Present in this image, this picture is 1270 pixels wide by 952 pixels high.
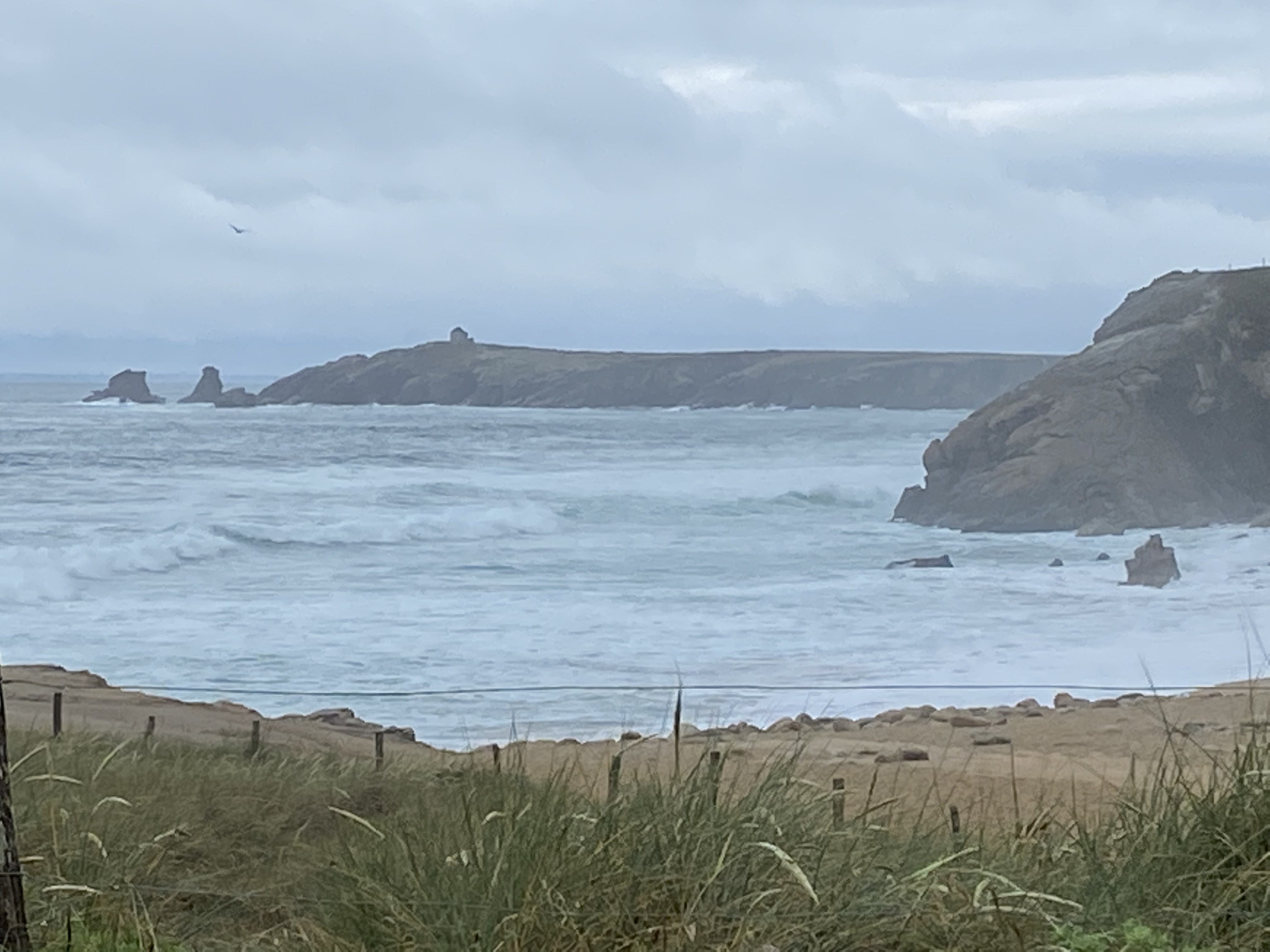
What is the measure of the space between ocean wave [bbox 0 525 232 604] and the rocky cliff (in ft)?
294

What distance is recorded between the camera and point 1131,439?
45906mm

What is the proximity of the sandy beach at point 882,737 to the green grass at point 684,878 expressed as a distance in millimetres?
2362

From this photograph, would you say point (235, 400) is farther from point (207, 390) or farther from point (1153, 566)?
point (1153, 566)

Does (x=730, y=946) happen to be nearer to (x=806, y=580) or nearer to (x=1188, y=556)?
(x=806, y=580)

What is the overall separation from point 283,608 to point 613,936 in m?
25.6

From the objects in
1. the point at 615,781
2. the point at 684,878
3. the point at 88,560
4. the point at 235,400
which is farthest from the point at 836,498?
the point at 235,400

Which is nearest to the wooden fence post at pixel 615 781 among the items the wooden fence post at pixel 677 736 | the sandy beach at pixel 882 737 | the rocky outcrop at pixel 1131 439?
the wooden fence post at pixel 677 736

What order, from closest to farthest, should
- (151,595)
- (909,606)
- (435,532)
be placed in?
1. (909,606)
2. (151,595)
3. (435,532)

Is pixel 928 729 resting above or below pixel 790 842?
below

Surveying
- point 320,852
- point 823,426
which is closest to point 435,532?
point 320,852

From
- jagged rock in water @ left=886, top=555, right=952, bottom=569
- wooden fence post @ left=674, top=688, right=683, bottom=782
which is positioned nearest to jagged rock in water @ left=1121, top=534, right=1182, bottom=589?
jagged rock in water @ left=886, top=555, right=952, bottom=569

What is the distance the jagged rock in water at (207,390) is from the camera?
391ft

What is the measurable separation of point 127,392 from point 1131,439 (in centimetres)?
9019

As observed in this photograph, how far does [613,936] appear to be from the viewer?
385 centimetres
